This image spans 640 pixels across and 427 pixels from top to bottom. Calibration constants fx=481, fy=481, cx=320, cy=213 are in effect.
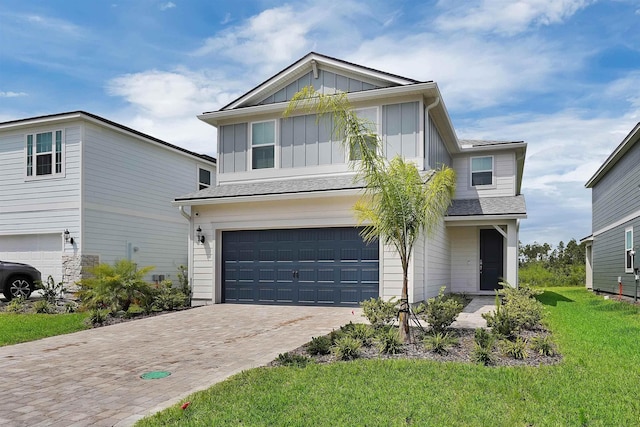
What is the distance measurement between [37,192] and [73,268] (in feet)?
10.0

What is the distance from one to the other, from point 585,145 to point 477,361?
20.0 meters

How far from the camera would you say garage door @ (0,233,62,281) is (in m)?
15.4

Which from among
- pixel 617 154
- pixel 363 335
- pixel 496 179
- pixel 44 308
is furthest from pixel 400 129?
pixel 44 308

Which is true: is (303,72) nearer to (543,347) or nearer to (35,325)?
(35,325)

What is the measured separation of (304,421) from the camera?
13.5 ft

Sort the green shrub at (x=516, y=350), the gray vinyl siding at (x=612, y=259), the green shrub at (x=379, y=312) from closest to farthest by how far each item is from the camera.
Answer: the green shrub at (x=516, y=350) → the green shrub at (x=379, y=312) → the gray vinyl siding at (x=612, y=259)

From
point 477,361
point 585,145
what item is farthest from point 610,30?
point 585,145

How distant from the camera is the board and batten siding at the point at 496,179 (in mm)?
16609

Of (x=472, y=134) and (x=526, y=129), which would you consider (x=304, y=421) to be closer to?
(x=526, y=129)

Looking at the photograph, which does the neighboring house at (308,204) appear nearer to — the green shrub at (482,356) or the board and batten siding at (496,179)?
the board and batten siding at (496,179)

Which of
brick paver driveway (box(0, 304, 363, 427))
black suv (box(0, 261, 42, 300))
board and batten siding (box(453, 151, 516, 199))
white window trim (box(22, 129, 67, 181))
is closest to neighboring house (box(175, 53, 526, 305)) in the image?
board and batten siding (box(453, 151, 516, 199))

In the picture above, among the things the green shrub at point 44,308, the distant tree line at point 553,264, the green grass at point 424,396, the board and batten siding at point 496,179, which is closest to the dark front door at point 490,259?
the board and batten siding at point 496,179

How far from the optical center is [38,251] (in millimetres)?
15727

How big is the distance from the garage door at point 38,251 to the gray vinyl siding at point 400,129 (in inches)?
424
